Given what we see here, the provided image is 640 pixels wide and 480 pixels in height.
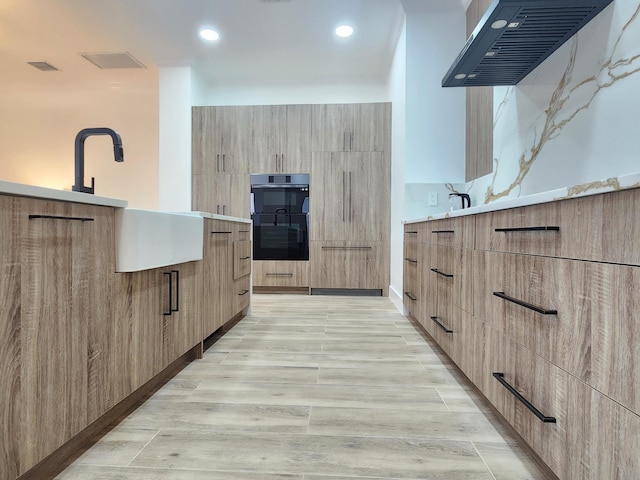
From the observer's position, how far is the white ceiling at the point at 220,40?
306cm

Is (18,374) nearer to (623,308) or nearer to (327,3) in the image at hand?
(623,308)

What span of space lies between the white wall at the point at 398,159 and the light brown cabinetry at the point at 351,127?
0.14 m

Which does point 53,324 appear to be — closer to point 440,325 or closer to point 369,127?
point 440,325

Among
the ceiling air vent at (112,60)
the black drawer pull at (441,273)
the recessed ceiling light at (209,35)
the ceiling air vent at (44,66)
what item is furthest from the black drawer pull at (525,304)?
the ceiling air vent at (44,66)

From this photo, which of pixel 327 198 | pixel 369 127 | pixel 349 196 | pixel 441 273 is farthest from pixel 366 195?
pixel 441 273

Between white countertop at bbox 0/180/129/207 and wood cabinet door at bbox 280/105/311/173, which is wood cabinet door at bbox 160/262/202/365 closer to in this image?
white countertop at bbox 0/180/129/207

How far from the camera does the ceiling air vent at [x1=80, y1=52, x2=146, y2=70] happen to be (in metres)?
3.93

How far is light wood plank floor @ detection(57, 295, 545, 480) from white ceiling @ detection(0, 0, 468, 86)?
2.89 meters

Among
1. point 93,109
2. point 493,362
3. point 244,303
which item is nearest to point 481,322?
point 493,362

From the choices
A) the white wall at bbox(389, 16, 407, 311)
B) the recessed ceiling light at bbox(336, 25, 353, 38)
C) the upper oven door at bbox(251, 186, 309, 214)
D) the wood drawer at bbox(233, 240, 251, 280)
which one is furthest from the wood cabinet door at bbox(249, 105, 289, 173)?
the wood drawer at bbox(233, 240, 251, 280)

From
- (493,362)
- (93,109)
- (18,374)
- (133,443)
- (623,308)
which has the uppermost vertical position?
(93,109)

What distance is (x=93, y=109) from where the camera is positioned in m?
4.79

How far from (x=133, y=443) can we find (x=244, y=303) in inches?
69.0

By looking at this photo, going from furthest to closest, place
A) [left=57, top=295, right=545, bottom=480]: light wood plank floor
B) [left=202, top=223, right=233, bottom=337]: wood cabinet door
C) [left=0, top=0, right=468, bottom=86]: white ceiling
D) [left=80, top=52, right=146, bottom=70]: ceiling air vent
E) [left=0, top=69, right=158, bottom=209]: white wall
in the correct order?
[left=0, top=69, right=158, bottom=209]: white wall, [left=80, top=52, right=146, bottom=70]: ceiling air vent, [left=0, top=0, right=468, bottom=86]: white ceiling, [left=202, top=223, right=233, bottom=337]: wood cabinet door, [left=57, top=295, right=545, bottom=480]: light wood plank floor
